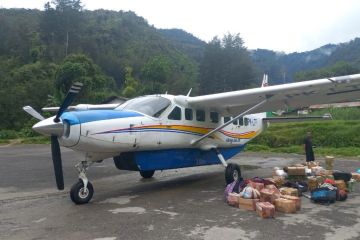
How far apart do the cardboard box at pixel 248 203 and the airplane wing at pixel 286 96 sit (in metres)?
3.55

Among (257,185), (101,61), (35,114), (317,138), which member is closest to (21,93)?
(317,138)

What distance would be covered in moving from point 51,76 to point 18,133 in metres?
20.2

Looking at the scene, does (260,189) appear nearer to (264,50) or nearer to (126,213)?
(126,213)

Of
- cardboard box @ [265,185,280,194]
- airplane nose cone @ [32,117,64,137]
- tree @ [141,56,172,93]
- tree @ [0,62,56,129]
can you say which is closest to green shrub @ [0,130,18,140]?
tree @ [0,62,56,129]

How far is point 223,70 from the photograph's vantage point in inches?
3605

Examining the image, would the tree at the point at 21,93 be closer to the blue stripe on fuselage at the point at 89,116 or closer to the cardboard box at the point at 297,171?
the blue stripe on fuselage at the point at 89,116

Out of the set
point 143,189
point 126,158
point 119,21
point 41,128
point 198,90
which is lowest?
point 143,189

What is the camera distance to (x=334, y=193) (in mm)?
8281

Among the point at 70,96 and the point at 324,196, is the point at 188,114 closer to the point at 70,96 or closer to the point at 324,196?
the point at 70,96

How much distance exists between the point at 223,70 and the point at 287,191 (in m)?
84.8

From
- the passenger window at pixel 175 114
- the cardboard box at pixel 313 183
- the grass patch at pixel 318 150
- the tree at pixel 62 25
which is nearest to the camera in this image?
the cardboard box at pixel 313 183

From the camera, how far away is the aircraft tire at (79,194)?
27.2ft

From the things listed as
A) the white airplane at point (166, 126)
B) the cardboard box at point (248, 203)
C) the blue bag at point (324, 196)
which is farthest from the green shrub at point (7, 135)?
the blue bag at point (324, 196)

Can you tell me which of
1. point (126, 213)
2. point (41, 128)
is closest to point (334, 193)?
point (126, 213)
